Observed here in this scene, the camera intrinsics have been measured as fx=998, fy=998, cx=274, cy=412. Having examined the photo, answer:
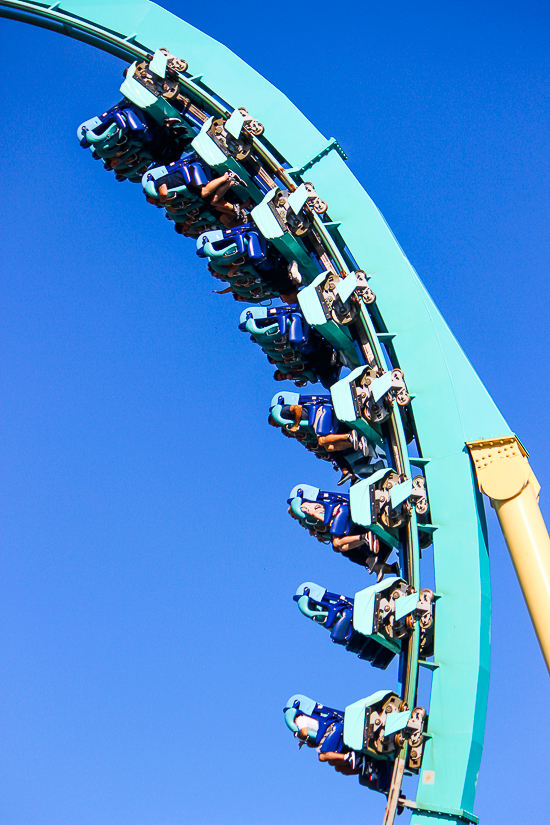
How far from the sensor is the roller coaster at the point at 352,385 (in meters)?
13.9

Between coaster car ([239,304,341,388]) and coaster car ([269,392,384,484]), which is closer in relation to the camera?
coaster car ([269,392,384,484])

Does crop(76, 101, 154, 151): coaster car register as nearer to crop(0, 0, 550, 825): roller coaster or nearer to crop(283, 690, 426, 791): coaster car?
crop(0, 0, 550, 825): roller coaster

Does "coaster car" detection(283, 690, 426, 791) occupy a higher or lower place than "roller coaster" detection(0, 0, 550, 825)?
lower

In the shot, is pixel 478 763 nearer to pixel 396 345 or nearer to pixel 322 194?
pixel 396 345

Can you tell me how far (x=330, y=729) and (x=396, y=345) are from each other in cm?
588

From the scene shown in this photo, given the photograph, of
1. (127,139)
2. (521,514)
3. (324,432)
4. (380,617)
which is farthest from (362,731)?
(127,139)

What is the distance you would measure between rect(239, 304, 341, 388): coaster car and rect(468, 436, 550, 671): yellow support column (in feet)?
11.4

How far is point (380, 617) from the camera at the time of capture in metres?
14.3

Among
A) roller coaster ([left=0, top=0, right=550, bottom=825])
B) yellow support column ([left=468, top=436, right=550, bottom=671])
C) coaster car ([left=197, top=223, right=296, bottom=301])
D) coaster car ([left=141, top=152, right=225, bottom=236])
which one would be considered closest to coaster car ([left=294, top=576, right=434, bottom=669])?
roller coaster ([left=0, top=0, right=550, bottom=825])

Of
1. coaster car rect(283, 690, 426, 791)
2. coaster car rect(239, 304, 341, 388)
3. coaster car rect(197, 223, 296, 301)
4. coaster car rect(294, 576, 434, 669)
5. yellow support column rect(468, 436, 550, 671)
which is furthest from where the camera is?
coaster car rect(197, 223, 296, 301)

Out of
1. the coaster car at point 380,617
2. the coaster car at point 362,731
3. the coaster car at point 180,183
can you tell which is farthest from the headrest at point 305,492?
the coaster car at point 180,183

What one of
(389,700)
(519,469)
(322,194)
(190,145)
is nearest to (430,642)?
(389,700)

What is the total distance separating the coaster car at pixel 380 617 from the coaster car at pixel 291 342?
430 centimetres

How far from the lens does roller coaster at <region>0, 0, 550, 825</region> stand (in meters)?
13.9
